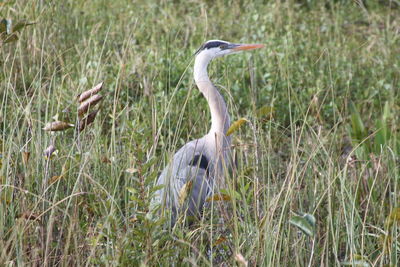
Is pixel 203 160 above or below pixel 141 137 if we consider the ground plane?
below

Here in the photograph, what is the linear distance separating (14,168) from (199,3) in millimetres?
3496

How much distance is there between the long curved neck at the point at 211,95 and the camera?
3.59 metres

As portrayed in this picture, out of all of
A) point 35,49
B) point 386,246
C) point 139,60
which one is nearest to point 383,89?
point 139,60

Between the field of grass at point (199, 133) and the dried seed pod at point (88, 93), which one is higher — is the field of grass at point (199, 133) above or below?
below

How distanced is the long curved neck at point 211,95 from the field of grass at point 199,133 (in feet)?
0.37

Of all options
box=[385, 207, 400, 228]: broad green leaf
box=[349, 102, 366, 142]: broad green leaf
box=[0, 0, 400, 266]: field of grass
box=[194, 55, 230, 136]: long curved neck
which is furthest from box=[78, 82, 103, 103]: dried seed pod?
box=[349, 102, 366, 142]: broad green leaf

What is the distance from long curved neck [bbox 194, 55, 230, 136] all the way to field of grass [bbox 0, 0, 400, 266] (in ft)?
0.37

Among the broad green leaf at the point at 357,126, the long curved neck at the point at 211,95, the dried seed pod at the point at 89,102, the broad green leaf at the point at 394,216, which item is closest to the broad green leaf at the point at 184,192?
the dried seed pod at the point at 89,102

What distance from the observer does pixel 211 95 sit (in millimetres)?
→ 3588

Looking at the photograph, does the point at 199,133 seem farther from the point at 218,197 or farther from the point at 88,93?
the point at 88,93

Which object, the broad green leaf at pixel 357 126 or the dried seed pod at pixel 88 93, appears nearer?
the dried seed pod at pixel 88 93

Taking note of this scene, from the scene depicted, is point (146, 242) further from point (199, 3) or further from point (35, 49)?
point (199, 3)

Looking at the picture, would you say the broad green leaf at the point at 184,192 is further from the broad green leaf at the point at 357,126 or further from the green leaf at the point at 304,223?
the broad green leaf at the point at 357,126

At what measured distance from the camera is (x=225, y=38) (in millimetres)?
5324
